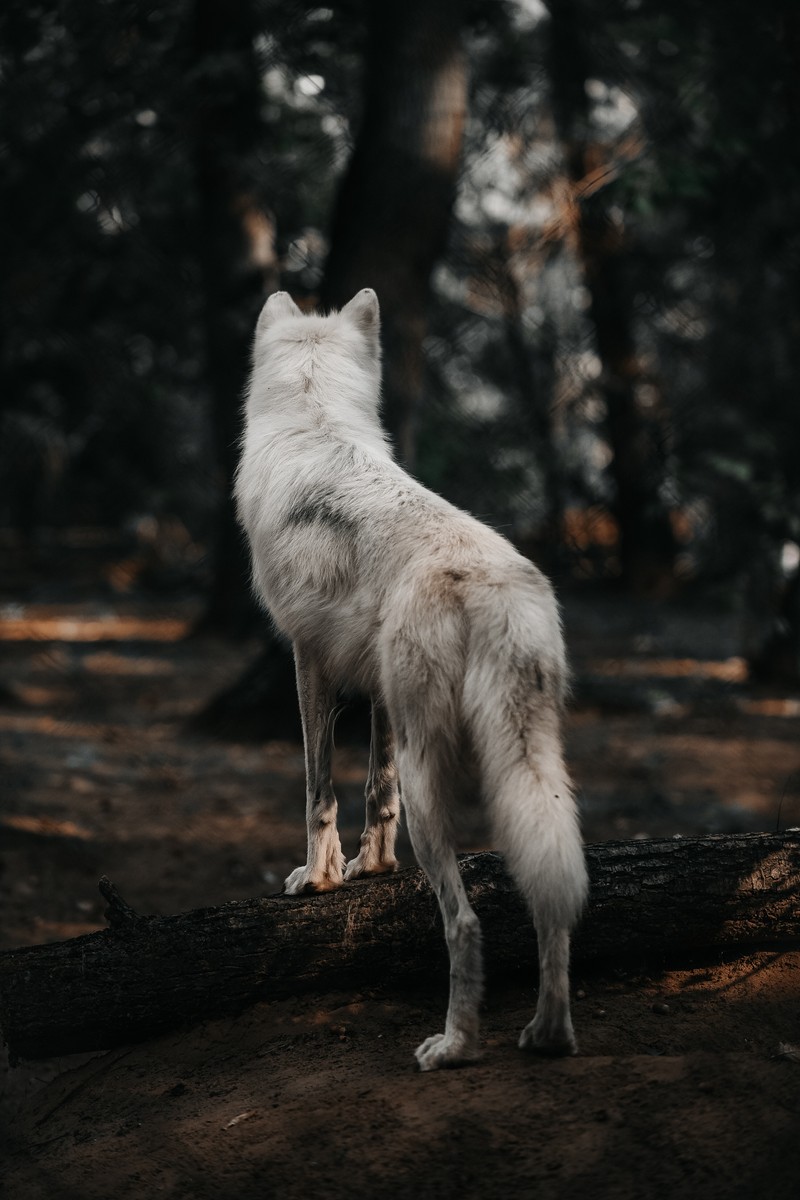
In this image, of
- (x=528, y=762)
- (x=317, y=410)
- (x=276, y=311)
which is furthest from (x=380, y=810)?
(x=276, y=311)

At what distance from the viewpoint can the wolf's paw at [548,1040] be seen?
2.59m

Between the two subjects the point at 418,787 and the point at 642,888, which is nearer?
the point at 418,787

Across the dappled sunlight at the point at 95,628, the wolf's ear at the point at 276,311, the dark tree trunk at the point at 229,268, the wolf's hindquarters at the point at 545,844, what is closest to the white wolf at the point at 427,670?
the wolf's hindquarters at the point at 545,844

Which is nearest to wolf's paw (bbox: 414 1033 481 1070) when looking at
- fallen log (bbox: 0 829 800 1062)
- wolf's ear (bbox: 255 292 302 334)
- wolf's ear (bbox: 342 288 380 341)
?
fallen log (bbox: 0 829 800 1062)

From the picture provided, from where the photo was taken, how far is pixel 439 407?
10.9m

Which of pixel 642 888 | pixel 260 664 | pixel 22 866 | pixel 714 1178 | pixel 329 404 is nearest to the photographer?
pixel 714 1178

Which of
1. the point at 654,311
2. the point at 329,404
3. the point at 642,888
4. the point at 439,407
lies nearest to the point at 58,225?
the point at 439,407

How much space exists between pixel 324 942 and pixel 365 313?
2153mm

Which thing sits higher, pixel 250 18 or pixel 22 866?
pixel 250 18

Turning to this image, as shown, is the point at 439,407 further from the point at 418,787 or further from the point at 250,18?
the point at 418,787

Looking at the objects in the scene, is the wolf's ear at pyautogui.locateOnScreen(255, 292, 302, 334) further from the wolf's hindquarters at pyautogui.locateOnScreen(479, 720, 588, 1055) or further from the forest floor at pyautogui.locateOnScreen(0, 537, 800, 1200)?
the forest floor at pyautogui.locateOnScreen(0, 537, 800, 1200)

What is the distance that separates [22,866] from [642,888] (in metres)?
3.13

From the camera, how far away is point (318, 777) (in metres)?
3.24

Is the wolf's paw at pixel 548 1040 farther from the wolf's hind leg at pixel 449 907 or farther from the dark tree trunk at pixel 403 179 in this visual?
the dark tree trunk at pixel 403 179
